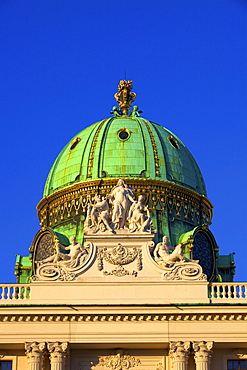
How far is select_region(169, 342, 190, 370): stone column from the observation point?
4766 centimetres

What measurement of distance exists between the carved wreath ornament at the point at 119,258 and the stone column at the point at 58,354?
12.0 ft

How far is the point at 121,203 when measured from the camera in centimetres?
5059

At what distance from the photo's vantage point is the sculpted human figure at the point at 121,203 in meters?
50.2

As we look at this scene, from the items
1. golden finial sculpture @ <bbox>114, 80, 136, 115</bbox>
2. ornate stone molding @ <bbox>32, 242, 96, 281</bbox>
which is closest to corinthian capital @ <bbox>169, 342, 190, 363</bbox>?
ornate stone molding @ <bbox>32, 242, 96, 281</bbox>

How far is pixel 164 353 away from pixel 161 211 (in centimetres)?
1085

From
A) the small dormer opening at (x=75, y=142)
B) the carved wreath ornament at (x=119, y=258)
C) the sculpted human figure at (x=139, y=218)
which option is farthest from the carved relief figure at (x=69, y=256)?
the small dormer opening at (x=75, y=142)

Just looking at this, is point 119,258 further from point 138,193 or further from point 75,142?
point 75,142

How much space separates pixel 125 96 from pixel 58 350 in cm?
1947

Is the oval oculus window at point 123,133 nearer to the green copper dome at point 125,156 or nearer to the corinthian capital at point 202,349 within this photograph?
the green copper dome at point 125,156

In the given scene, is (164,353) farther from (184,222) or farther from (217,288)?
(184,222)

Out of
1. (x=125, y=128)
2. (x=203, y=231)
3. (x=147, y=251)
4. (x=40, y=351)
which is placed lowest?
(x=40, y=351)

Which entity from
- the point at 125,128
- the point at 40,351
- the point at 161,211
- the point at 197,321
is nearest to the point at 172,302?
the point at 197,321

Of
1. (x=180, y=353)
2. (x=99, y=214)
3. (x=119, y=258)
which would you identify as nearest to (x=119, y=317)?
(x=119, y=258)

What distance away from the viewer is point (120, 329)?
158ft
